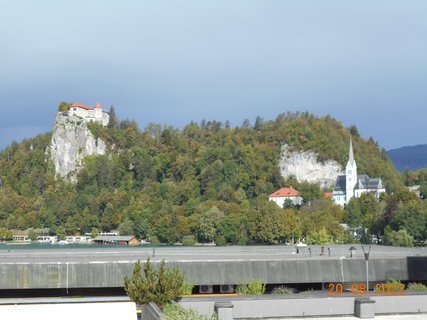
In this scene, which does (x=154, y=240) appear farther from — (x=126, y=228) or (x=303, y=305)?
(x=303, y=305)

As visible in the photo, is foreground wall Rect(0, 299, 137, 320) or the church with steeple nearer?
foreground wall Rect(0, 299, 137, 320)

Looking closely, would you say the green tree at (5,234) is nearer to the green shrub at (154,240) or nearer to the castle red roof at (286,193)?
the green shrub at (154,240)

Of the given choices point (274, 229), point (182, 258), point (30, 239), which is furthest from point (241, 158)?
point (182, 258)

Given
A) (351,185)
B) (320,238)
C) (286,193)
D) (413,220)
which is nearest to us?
(320,238)

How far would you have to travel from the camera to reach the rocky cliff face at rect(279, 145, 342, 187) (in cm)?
18425

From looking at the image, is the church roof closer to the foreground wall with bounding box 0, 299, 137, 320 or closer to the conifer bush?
the foreground wall with bounding box 0, 299, 137, 320

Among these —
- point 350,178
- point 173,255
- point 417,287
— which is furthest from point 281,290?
point 350,178

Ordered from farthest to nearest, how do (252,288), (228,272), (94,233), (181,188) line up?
(181,188) → (94,233) → (228,272) → (252,288)

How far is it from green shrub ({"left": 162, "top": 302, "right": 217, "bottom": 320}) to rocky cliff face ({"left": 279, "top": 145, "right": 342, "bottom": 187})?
16697cm

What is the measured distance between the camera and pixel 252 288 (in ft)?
86.6

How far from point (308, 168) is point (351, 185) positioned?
1922cm

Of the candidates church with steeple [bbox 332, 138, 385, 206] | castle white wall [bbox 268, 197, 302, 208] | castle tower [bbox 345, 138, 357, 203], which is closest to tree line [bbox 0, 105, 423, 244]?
castle white wall [bbox 268, 197, 302, 208]

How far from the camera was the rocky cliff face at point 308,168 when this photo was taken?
18425cm
